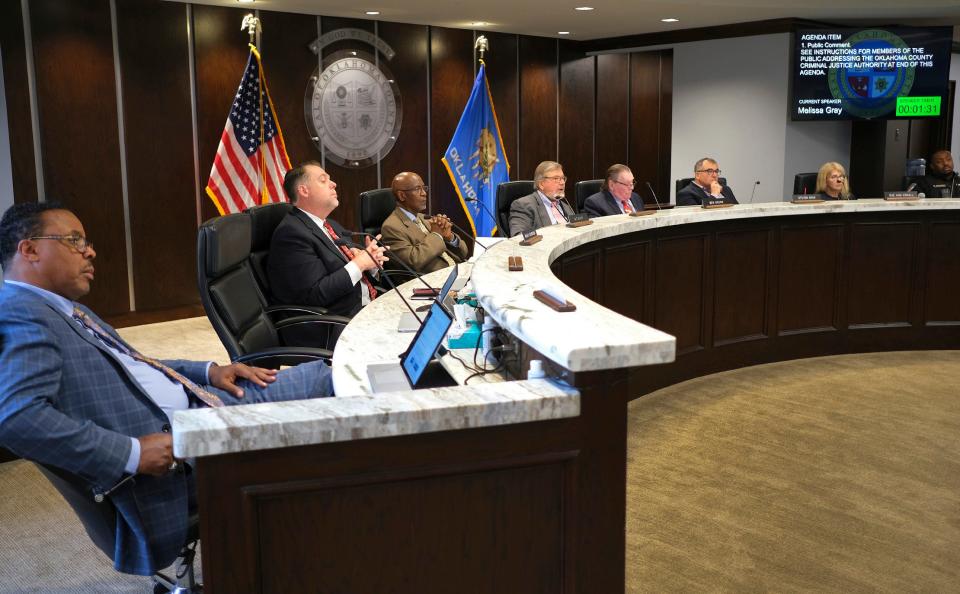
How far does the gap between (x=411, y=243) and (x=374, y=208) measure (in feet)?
1.14

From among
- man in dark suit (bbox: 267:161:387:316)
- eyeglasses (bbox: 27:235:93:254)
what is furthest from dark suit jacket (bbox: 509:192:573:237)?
eyeglasses (bbox: 27:235:93:254)

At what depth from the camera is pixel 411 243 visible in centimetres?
479

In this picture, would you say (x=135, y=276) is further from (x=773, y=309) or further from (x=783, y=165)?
(x=783, y=165)

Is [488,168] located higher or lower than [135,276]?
higher

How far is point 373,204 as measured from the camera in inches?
196

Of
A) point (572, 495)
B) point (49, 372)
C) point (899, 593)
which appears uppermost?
point (49, 372)

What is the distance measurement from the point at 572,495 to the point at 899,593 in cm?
149

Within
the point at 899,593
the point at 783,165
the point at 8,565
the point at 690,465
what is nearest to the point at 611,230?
the point at 690,465

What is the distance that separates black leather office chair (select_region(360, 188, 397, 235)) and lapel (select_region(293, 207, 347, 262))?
989 millimetres

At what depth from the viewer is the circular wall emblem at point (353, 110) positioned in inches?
290

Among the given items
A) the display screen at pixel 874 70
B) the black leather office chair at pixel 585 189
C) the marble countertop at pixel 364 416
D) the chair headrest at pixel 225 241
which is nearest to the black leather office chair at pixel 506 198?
the black leather office chair at pixel 585 189

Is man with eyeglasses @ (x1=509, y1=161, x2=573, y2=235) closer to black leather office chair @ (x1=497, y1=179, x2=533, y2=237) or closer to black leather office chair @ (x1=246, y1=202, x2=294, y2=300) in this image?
black leather office chair @ (x1=497, y1=179, x2=533, y2=237)

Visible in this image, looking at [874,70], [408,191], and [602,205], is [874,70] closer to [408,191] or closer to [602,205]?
[602,205]

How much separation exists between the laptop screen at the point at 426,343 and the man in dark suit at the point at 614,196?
12.4 ft
